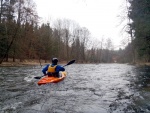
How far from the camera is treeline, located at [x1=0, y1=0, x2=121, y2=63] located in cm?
2859

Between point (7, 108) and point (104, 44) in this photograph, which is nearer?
point (7, 108)

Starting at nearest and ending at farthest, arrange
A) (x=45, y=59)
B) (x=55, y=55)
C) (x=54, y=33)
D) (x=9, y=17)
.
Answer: (x=9, y=17)
(x=45, y=59)
(x=55, y=55)
(x=54, y=33)

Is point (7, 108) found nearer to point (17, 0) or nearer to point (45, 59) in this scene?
point (17, 0)

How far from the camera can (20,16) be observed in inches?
1256

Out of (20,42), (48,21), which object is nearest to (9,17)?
(20,42)

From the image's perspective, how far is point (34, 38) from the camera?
37156 mm

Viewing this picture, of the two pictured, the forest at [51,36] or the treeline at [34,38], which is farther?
the treeline at [34,38]

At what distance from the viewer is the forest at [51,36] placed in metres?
17.3

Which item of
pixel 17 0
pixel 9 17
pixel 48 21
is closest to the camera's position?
pixel 17 0

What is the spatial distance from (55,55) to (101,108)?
45966 mm

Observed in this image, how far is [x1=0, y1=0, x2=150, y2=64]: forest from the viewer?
56.9 feet

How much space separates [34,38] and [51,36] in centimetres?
1572

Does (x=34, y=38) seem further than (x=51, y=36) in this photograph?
No

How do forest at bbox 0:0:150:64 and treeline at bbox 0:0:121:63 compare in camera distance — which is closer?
forest at bbox 0:0:150:64
